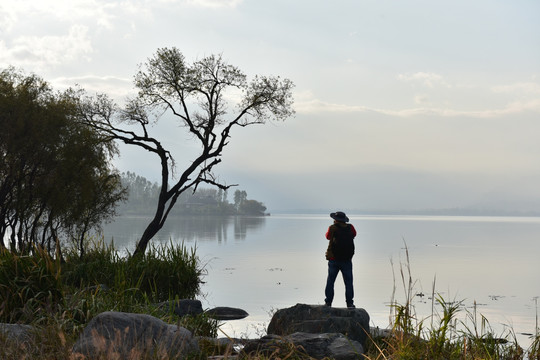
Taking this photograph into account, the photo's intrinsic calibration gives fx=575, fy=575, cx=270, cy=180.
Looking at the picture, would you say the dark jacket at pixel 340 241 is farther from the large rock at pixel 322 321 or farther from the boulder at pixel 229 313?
the boulder at pixel 229 313

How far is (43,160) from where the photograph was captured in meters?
26.0

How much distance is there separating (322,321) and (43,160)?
18.2m

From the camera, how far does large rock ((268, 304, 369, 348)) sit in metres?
12.3

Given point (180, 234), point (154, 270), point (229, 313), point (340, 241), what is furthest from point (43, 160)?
point (180, 234)

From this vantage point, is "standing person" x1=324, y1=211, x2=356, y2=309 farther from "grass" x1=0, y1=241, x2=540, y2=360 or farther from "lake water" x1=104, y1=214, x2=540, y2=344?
"grass" x1=0, y1=241, x2=540, y2=360

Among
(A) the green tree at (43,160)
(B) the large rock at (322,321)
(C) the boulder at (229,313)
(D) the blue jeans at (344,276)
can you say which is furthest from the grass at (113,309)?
(A) the green tree at (43,160)

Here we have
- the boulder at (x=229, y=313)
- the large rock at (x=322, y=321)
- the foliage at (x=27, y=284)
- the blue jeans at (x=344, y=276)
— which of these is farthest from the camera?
the boulder at (x=229, y=313)

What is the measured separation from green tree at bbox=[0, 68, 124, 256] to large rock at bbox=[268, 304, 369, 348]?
47.8ft

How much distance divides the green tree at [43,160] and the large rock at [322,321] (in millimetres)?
14576

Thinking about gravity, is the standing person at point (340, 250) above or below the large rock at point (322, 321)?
above

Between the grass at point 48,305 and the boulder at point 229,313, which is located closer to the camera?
the grass at point 48,305

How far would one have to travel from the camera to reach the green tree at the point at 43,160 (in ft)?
80.4

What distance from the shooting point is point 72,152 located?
26.5 metres

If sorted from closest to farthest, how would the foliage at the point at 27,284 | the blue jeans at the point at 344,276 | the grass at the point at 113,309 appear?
the grass at the point at 113,309, the foliage at the point at 27,284, the blue jeans at the point at 344,276
